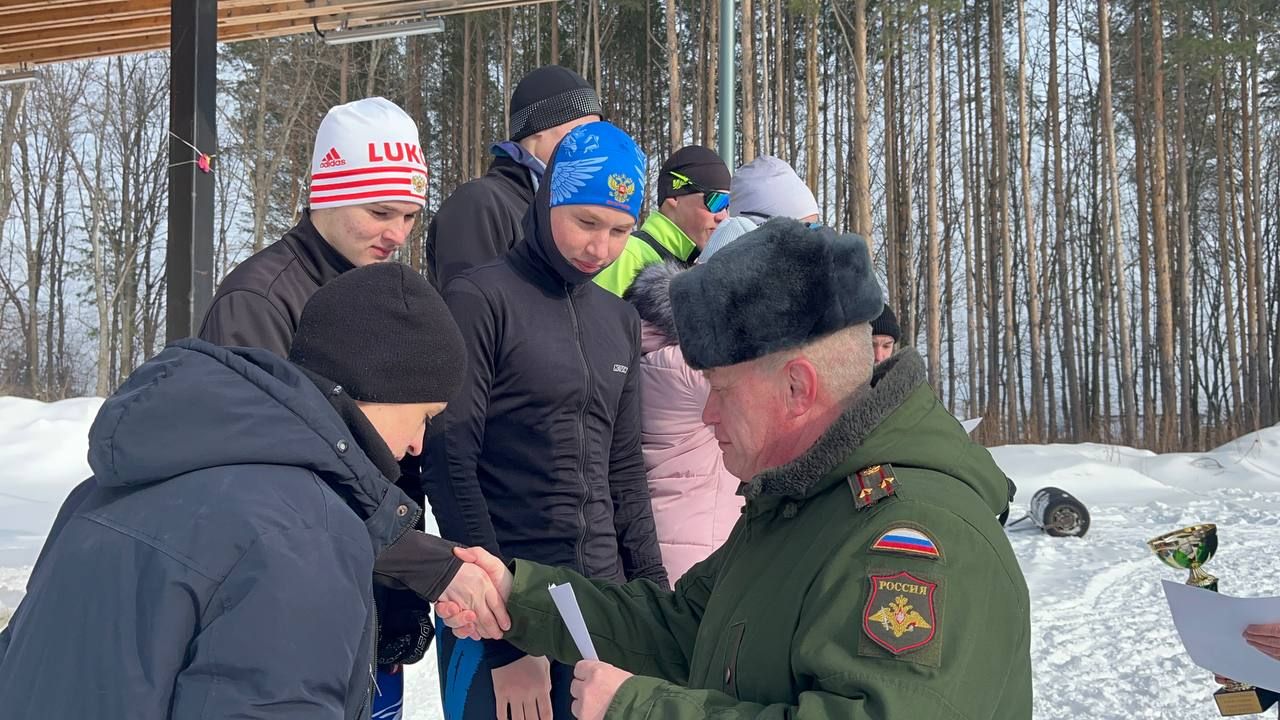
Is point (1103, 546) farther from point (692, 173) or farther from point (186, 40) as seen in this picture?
point (186, 40)

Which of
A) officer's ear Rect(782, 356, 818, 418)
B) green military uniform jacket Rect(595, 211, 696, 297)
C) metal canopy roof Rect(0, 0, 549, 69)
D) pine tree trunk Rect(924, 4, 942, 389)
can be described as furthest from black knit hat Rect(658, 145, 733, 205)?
pine tree trunk Rect(924, 4, 942, 389)

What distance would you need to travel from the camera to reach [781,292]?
163cm

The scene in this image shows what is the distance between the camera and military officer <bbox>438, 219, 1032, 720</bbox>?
1.37 meters

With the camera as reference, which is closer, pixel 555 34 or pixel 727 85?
pixel 727 85

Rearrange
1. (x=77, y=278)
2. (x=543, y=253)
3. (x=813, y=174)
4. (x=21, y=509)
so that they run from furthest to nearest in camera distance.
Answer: (x=77, y=278) → (x=813, y=174) → (x=21, y=509) → (x=543, y=253)

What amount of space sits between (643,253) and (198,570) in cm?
241

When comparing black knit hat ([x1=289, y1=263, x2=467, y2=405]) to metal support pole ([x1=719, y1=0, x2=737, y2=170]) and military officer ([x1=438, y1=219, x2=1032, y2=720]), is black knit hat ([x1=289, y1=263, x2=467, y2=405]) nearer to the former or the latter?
military officer ([x1=438, y1=219, x2=1032, y2=720])

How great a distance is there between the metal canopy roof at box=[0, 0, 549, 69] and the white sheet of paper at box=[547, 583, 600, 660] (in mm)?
4981

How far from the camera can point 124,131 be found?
26.5 meters

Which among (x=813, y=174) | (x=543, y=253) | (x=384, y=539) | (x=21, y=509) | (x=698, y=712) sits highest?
(x=813, y=174)

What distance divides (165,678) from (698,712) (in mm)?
685

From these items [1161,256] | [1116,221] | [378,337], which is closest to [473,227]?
[378,337]

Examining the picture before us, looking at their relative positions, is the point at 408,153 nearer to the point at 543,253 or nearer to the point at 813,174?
the point at 543,253

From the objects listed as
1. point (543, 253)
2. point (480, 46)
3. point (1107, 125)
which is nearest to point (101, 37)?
point (543, 253)
